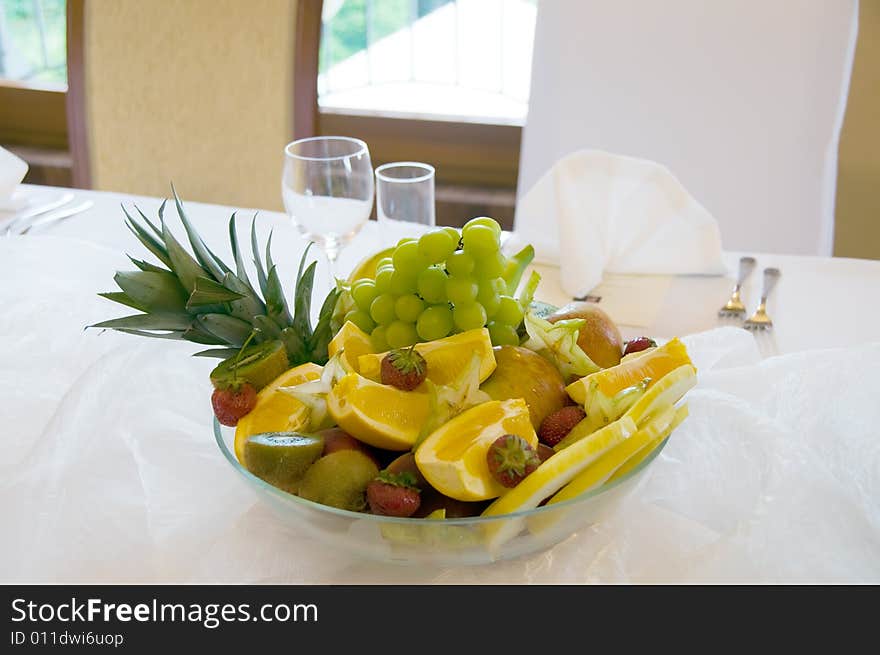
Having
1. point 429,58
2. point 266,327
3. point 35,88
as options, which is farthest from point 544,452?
point 35,88

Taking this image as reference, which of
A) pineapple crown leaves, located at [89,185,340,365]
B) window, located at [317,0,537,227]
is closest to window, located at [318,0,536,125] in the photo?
window, located at [317,0,537,227]

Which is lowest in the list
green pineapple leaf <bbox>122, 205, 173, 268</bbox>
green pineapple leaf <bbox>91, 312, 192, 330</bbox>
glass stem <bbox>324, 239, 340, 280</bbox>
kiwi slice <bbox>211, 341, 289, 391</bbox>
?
glass stem <bbox>324, 239, 340, 280</bbox>

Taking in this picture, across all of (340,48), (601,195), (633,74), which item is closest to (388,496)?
(601,195)

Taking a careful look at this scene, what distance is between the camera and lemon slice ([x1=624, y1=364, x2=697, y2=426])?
0.63 metres

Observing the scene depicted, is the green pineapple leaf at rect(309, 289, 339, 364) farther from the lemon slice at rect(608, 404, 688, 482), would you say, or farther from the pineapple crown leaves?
the lemon slice at rect(608, 404, 688, 482)

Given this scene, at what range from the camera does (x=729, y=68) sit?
164 centimetres

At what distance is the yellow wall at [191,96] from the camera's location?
5.76 feet

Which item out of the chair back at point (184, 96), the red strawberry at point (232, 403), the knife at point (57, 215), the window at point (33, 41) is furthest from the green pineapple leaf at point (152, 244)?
the window at point (33, 41)

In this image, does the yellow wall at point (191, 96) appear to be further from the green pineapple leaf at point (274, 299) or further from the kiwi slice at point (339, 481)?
the kiwi slice at point (339, 481)

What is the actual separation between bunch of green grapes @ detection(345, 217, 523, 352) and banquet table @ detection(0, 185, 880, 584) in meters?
0.16

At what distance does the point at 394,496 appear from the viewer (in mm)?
564

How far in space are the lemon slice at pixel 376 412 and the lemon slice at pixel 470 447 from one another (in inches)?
1.2
